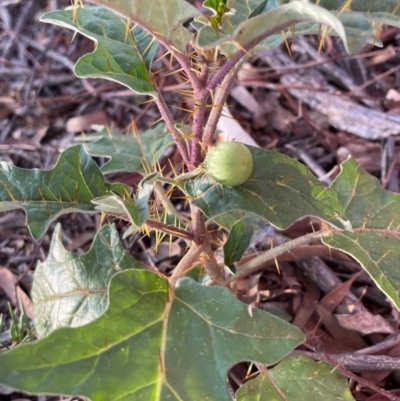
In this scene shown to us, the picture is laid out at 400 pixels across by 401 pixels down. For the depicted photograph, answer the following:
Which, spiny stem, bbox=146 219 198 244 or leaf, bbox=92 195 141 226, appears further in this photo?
spiny stem, bbox=146 219 198 244


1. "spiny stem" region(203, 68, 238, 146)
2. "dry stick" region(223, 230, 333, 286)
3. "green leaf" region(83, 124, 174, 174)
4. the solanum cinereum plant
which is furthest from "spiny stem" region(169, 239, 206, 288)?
"green leaf" region(83, 124, 174, 174)

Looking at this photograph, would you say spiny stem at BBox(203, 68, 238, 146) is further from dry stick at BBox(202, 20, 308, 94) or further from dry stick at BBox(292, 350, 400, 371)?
dry stick at BBox(292, 350, 400, 371)

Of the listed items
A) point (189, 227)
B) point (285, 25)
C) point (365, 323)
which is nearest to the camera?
point (285, 25)

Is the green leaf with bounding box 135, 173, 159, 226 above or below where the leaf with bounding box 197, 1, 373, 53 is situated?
below

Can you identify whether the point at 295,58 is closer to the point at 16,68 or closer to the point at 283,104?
the point at 283,104

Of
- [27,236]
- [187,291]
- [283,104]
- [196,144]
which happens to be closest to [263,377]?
[187,291]

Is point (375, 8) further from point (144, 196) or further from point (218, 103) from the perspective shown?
point (144, 196)

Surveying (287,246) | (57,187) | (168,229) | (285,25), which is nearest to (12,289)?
(57,187)
